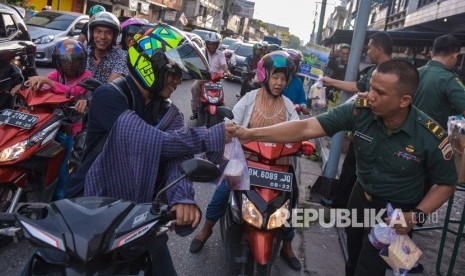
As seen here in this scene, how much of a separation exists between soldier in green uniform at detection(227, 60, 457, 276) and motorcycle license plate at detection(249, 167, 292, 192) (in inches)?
15.1

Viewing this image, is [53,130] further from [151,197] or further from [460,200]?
[460,200]

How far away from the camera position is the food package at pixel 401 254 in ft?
8.27

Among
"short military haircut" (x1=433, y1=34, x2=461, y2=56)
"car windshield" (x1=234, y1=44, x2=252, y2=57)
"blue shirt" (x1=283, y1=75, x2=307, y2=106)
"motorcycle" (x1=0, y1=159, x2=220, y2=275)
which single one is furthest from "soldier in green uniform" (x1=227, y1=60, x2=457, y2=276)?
"car windshield" (x1=234, y1=44, x2=252, y2=57)

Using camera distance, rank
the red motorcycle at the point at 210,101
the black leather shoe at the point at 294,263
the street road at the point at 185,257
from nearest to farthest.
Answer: the street road at the point at 185,257
the black leather shoe at the point at 294,263
the red motorcycle at the point at 210,101

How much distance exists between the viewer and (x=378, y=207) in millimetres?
2965

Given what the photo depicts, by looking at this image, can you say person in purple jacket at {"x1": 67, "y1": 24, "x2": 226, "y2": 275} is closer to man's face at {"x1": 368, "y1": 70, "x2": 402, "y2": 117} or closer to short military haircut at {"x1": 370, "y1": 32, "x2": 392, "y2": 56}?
man's face at {"x1": 368, "y1": 70, "x2": 402, "y2": 117}

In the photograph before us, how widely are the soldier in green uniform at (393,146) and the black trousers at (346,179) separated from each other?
184 centimetres

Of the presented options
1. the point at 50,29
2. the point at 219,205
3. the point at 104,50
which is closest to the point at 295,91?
the point at 219,205

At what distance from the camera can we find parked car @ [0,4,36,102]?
5.84 m

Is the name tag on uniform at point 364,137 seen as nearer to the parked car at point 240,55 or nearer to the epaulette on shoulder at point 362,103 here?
the epaulette on shoulder at point 362,103

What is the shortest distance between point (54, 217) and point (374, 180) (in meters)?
1.99

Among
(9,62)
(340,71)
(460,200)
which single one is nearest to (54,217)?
(9,62)

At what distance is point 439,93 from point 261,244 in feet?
7.68

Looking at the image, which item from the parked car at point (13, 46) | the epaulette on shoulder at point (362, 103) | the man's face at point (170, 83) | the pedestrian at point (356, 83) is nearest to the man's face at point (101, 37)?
the parked car at point (13, 46)
